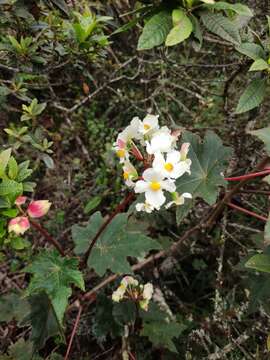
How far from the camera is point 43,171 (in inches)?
89.9

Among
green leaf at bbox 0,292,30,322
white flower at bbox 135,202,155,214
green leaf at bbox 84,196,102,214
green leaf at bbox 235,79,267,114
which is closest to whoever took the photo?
white flower at bbox 135,202,155,214

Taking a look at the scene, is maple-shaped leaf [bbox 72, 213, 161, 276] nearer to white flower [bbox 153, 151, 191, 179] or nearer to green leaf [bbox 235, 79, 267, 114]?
white flower [bbox 153, 151, 191, 179]

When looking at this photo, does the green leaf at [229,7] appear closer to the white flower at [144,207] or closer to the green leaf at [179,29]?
the green leaf at [179,29]

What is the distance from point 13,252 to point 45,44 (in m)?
1.04

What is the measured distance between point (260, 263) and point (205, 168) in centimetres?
37

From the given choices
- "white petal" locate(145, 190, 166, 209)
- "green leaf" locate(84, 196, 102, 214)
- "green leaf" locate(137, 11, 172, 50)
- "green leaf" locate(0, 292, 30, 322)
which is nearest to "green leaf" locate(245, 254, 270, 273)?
"white petal" locate(145, 190, 166, 209)

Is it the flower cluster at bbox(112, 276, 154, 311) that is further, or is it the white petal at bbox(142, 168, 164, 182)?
the flower cluster at bbox(112, 276, 154, 311)

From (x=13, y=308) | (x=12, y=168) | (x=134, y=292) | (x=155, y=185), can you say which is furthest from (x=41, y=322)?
(x=155, y=185)

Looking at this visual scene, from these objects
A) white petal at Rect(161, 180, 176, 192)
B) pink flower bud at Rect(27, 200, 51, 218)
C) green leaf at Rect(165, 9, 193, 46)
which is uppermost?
green leaf at Rect(165, 9, 193, 46)

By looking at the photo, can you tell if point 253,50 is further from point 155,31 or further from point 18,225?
point 18,225

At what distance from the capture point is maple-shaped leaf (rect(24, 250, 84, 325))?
112 centimetres

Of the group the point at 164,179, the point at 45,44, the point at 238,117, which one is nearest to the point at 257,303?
the point at 164,179

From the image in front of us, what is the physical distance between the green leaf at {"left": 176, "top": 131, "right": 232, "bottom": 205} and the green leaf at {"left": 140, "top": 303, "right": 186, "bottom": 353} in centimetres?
65

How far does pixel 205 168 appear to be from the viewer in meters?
1.31
